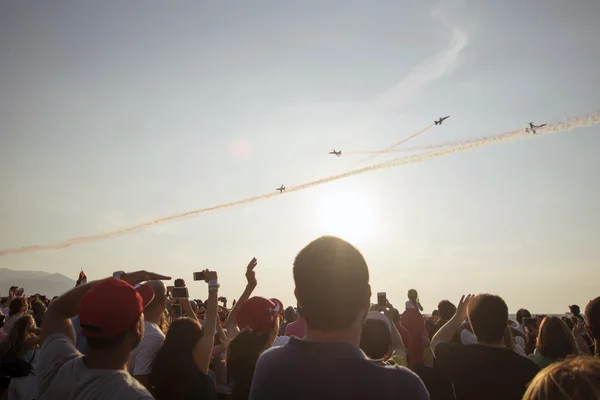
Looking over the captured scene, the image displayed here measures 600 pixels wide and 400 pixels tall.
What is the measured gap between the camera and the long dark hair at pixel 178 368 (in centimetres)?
488

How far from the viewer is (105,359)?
3.19m

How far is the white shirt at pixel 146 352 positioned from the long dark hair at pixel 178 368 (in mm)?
578

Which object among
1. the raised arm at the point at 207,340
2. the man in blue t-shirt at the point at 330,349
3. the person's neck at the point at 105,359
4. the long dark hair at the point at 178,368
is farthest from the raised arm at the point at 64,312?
the man in blue t-shirt at the point at 330,349

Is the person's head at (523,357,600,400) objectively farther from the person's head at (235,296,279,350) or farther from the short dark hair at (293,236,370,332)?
the person's head at (235,296,279,350)

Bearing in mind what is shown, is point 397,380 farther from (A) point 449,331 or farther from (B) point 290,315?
(B) point 290,315

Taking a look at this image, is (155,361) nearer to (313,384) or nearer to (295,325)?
(295,325)

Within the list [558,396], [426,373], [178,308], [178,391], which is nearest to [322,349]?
[558,396]

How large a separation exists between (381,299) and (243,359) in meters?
3.54

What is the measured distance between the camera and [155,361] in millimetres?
5109

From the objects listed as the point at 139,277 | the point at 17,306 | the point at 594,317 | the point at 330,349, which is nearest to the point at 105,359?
the point at 139,277

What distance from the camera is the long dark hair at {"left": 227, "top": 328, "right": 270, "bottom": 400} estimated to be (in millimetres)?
5266

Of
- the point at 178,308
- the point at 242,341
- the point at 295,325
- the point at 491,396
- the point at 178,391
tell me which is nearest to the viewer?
the point at 491,396

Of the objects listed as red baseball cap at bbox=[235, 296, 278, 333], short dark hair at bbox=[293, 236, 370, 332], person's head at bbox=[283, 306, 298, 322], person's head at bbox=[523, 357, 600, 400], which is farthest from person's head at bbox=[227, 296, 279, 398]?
person's head at bbox=[283, 306, 298, 322]

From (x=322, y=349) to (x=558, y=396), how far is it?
4.10 ft
